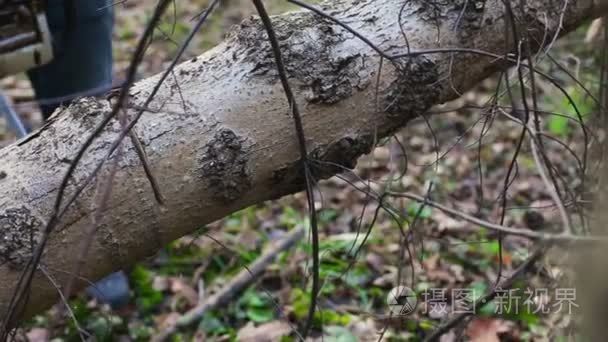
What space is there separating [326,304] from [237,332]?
13.1 inches

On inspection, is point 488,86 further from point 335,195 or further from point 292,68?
point 292,68

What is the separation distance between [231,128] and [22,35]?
977 mm

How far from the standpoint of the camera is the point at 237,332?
8.08 ft

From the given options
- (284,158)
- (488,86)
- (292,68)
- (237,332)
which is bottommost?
(237,332)

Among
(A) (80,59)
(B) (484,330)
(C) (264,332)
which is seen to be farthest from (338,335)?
(A) (80,59)

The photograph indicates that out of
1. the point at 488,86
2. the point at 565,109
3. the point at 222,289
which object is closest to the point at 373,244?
the point at 222,289

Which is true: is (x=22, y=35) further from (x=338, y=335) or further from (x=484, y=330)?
(x=484, y=330)

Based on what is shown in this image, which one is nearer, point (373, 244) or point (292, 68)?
point (292, 68)

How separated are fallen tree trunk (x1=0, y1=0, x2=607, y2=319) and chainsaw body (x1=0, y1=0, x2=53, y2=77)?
70 centimetres

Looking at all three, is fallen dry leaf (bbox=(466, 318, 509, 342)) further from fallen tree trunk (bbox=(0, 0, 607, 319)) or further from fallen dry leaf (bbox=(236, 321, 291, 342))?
fallen tree trunk (bbox=(0, 0, 607, 319))

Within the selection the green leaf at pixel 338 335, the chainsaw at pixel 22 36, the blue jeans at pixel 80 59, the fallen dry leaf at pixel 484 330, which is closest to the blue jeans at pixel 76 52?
the blue jeans at pixel 80 59

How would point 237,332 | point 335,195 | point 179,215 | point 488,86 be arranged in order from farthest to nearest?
point 488,86 < point 335,195 < point 237,332 < point 179,215

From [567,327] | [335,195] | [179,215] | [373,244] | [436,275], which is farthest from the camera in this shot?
[335,195]

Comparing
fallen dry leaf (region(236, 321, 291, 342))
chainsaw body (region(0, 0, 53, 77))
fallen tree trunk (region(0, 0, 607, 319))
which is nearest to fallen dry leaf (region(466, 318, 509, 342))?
fallen dry leaf (region(236, 321, 291, 342))
